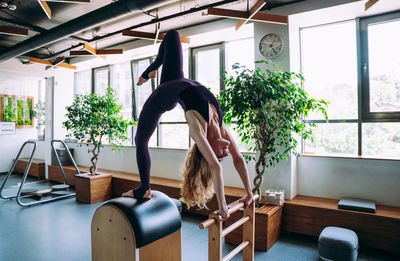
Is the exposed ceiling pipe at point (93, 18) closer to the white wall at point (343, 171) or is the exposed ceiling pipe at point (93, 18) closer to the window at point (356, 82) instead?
the white wall at point (343, 171)

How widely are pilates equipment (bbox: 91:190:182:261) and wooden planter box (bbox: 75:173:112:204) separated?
330 cm

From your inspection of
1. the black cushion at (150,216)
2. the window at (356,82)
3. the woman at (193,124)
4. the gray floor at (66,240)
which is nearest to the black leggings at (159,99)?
the woman at (193,124)

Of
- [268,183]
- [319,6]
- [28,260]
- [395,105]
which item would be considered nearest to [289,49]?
[319,6]

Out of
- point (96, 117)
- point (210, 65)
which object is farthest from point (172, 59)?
point (96, 117)

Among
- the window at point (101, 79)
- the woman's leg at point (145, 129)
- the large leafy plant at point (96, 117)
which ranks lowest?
the woman's leg at point (145, 129)

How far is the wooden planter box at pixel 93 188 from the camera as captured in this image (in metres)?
5.18

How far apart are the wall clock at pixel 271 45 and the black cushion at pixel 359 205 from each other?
7.30ft

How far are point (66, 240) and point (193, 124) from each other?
2.95 meters

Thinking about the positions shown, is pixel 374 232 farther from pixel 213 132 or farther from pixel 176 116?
pixel 176 116

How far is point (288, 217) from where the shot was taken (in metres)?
3.59

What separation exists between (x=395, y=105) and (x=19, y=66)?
8009 mm

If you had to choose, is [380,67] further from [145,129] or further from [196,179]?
[145,129]

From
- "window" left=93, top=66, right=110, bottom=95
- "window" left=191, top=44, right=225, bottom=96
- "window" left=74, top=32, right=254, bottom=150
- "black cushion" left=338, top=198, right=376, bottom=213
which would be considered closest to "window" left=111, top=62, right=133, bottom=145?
"window" left=74, top=32, right=254, bottom=150

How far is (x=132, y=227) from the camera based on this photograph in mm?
1895
